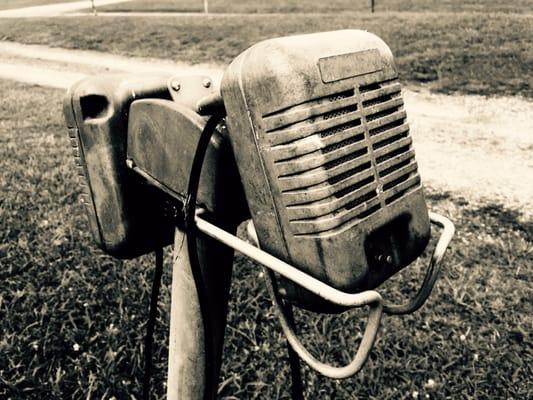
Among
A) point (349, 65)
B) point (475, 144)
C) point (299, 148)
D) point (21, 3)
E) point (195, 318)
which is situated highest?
point (349, 65)

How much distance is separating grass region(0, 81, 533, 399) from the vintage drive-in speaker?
58.8 inches

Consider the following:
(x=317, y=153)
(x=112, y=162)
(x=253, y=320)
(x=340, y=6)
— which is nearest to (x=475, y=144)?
(x=253, y=320)

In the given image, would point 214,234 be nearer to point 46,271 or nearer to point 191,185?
point 191,185

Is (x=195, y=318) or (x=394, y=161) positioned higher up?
(x=394, y=161)

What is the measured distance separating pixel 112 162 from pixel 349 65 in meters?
0.56

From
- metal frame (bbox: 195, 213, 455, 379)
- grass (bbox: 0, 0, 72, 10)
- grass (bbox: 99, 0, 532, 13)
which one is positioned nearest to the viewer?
metal frame (bbox: 195, 213, 455, 379)

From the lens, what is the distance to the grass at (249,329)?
2416 mm

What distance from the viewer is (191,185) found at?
113 cm

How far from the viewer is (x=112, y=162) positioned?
130cm

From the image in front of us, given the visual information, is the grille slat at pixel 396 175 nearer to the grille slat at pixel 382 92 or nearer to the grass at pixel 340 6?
the grille slat at pixel 382 92

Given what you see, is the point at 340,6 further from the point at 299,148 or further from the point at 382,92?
the point at 299,148

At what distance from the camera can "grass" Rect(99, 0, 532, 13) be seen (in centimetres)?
1589

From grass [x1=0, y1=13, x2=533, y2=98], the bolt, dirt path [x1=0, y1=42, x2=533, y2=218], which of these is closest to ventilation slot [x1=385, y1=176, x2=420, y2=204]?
the bolt

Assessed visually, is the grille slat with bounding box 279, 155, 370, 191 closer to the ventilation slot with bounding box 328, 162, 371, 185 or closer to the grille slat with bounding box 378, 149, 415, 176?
the ventilation slot with bounding box 328, 162, 371, 185
